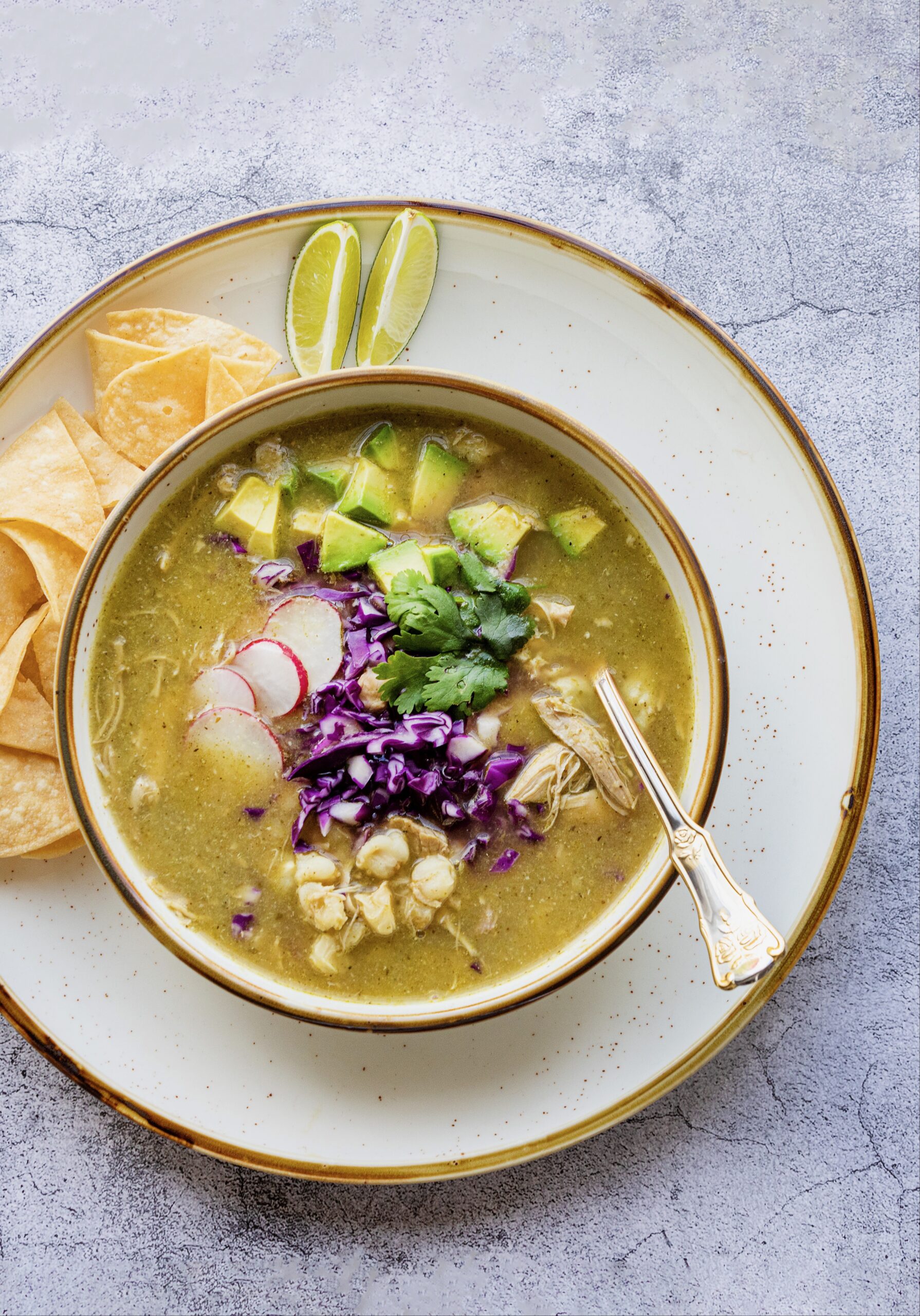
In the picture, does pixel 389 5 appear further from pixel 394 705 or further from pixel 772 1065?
pixel 772 1065

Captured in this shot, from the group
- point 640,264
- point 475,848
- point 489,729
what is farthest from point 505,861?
point 640,264

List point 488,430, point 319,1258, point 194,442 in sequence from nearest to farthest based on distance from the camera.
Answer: point 194,442 < point 488,430 < point 319,1258

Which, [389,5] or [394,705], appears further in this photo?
[389,5]

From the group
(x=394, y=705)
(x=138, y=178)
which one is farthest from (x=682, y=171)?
(x=394, y=705)

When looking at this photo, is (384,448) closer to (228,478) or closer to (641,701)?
(228,478)

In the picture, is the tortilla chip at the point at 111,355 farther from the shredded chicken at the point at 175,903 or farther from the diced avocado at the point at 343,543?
the shredded chicken at the point at 175,903

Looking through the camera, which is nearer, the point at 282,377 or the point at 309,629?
the point at 309,629
